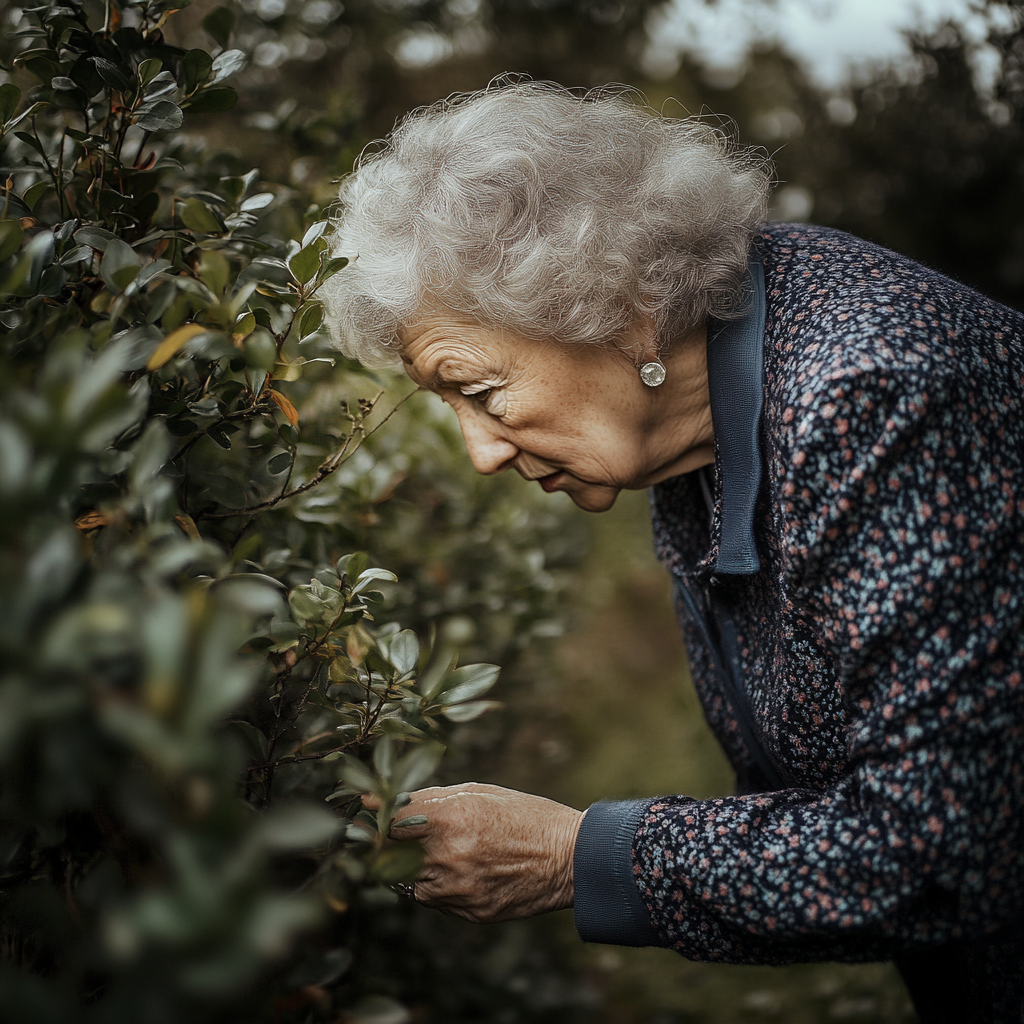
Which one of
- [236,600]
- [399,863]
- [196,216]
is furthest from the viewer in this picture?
[196,216]

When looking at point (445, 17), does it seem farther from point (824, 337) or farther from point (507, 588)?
point (824, 337)

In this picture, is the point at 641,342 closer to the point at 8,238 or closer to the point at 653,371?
the point at 653,371

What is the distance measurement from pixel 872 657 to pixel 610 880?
60 centimetres

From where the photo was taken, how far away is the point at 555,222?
1.49 metres

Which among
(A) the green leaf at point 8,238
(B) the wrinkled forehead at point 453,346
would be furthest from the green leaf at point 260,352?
(B) the wrinkled forehead at point 453,346

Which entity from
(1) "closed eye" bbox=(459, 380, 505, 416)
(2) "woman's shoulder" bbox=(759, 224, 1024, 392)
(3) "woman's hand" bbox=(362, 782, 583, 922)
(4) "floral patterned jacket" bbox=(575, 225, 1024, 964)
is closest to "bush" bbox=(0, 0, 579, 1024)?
(3) "woman's hand" bbox=(362, 782, 583, 922)

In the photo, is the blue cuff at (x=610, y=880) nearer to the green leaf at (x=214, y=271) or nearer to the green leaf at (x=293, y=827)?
the green leaf at (x=293, y=827)

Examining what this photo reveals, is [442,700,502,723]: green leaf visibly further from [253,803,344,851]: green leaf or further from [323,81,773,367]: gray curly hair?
[323,81,773,367]: gray curly hair

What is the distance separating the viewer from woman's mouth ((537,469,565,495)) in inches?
70.4

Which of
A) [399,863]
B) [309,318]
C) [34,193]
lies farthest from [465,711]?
[34,193]

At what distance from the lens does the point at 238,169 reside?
69.6 inches

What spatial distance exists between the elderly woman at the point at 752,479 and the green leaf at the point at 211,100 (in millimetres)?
366

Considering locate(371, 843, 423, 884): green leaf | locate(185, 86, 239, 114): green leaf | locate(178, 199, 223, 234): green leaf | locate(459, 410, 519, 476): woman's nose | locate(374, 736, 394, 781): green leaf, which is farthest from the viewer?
locate(459, 410, 519, 476): woman's nose

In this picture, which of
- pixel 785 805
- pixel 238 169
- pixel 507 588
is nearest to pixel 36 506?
pixel 785 805
